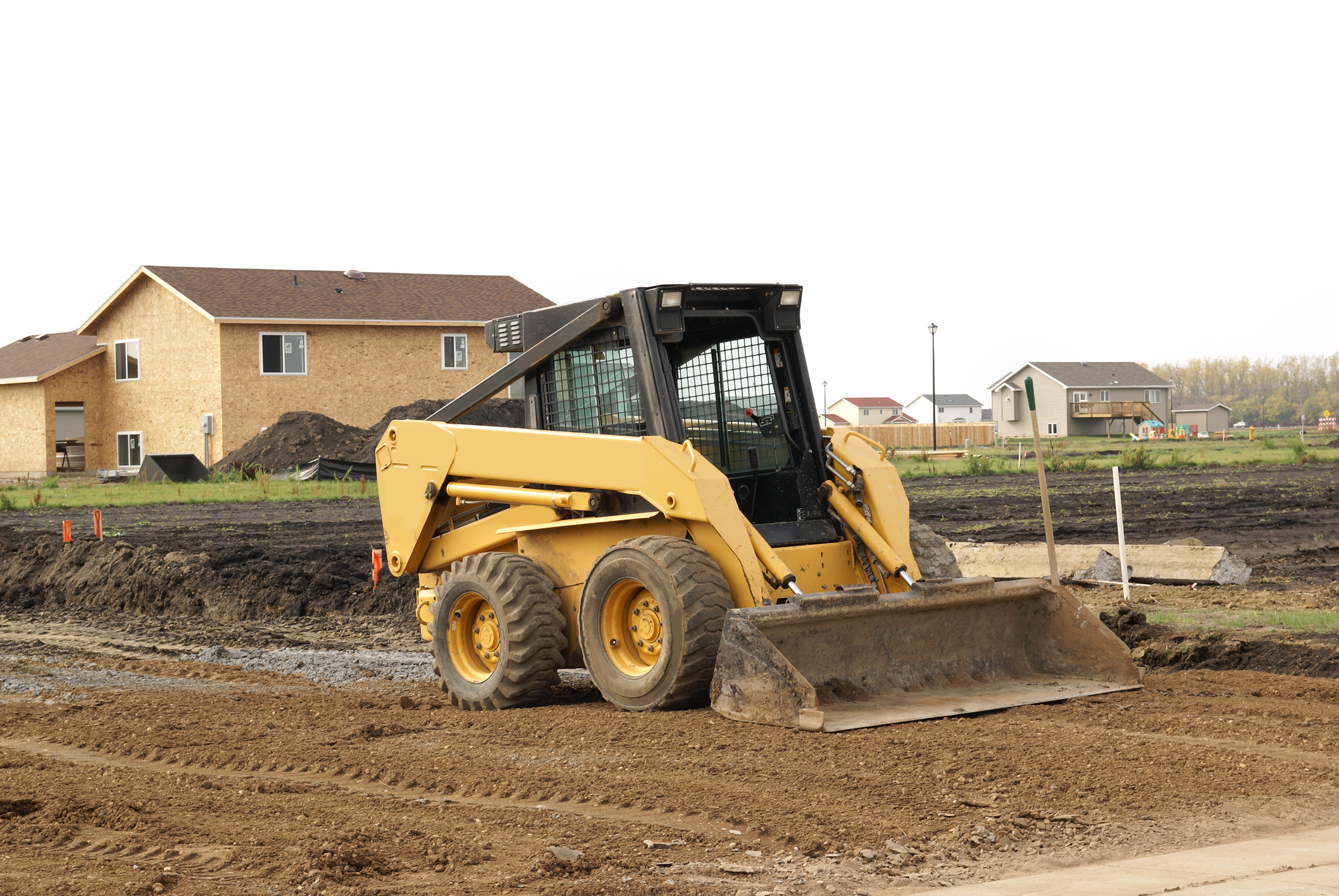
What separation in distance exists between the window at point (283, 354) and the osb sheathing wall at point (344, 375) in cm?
13

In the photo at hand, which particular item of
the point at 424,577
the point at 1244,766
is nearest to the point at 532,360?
the point at 424,577

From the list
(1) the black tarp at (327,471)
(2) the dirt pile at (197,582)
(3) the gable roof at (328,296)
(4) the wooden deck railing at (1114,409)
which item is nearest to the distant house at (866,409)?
(4) the wooden deck railing at (1114,409)

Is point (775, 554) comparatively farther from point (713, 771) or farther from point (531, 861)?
point (531, 861)

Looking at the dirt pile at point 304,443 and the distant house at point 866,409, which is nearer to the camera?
the dirt pile at point 304,443

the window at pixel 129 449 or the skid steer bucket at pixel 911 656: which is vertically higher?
the window at pixel 129 449

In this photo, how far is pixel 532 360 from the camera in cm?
948

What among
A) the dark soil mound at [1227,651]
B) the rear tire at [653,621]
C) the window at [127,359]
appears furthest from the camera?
the window at [127,359]

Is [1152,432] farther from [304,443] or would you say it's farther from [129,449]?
[129,449]

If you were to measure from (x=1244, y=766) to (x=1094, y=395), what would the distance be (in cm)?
9160

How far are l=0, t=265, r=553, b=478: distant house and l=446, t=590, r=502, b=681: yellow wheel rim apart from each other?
103ft

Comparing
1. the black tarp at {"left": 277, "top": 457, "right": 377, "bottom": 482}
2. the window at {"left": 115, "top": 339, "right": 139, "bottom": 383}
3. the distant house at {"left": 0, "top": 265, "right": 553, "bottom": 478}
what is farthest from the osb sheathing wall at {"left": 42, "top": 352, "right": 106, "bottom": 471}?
the black tarp at {"left": 277, "top": 457, "right": 377, "bottom": 482}

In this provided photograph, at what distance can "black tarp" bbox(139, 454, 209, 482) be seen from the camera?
125ft

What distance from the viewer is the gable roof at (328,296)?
1641 inches

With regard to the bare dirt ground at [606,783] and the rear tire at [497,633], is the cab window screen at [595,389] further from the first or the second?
the bare dirt ground at [606,783]
